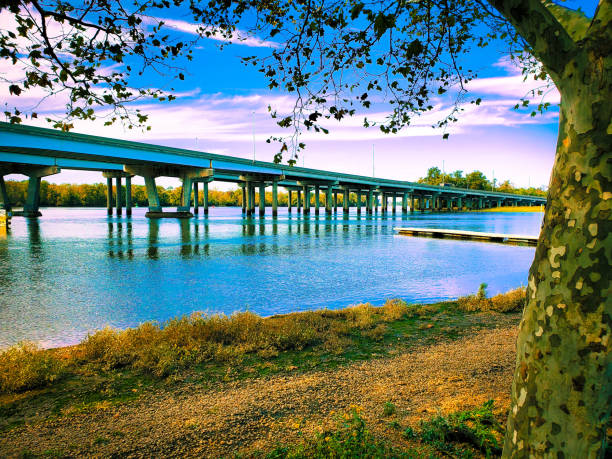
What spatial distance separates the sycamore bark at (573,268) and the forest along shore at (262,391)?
128cm

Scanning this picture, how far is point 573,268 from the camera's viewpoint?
2580mm

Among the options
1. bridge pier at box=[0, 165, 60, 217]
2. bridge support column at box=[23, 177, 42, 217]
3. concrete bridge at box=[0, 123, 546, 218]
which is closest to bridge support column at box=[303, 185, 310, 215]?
concrete bridge at box=[0, 123, 546, 218]

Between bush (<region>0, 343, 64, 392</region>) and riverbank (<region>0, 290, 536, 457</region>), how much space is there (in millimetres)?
24

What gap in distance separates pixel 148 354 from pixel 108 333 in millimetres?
1408

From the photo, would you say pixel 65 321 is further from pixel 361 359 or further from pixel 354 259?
pixel 354 259

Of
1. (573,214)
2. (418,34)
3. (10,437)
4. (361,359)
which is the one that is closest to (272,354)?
(361,359)

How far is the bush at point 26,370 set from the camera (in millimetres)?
5505

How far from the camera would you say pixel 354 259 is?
80.2 feet

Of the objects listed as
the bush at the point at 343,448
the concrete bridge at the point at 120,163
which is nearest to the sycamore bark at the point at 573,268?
the bush at the point at 343,448

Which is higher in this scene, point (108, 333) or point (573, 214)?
point (573, 214)

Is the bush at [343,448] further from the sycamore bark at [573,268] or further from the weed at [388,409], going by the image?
the sycamore bark at [573,268]

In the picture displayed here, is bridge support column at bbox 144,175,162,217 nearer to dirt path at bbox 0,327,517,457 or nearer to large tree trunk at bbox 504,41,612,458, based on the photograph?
dirt path at bbox 0,327,517,457

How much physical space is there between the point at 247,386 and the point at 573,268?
4.51 m

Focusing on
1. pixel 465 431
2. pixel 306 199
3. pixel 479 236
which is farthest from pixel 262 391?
pixel 306 199
